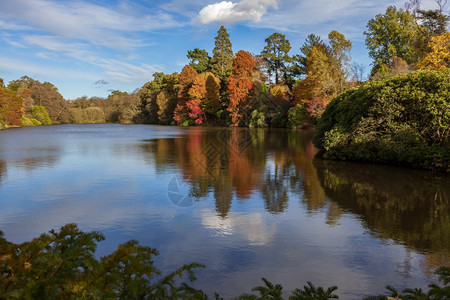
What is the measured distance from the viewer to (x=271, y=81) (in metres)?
55.9

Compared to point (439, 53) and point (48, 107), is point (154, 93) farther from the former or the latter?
point (439, 53)

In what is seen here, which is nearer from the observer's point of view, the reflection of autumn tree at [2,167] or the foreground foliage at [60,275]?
the foreground foliage at [60,275]

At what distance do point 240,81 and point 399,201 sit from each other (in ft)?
130

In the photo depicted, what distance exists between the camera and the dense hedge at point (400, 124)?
10438mm

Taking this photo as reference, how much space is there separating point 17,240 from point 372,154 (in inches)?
431

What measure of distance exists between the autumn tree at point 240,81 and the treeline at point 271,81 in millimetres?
132

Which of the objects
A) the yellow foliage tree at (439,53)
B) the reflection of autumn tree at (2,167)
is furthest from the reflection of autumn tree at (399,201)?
the yellow foliage tree at (439,53)

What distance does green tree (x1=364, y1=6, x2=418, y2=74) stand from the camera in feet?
140

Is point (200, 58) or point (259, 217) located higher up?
point (200, 58)

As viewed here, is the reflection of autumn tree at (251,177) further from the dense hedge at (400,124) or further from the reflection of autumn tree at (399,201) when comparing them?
the dense hedge at (400,124)

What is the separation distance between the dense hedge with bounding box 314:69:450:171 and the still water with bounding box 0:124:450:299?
2.42 ft

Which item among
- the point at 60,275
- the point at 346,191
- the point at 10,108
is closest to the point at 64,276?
the point at 60,275

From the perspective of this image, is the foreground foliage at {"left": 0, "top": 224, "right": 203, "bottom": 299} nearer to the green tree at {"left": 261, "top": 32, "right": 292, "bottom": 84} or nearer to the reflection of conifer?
the reflection of conifer

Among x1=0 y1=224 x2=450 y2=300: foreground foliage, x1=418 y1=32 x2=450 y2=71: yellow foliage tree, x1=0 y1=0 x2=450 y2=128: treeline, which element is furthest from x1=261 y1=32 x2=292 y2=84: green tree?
x1=0 y1=224 x2=450 y2=300: foreground foliage
